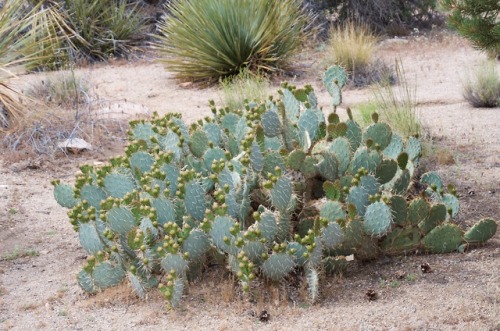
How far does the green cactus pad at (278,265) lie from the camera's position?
388 centimetres

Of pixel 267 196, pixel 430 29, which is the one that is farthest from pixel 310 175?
pixel 430 29

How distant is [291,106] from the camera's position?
16.5ft

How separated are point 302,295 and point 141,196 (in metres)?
1.05

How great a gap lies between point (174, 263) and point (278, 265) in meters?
0.52

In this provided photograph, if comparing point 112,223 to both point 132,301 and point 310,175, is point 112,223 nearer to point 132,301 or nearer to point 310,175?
point 132,301

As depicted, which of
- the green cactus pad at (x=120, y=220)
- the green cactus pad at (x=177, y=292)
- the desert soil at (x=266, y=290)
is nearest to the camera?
the desert soil at (x=266, y=290)

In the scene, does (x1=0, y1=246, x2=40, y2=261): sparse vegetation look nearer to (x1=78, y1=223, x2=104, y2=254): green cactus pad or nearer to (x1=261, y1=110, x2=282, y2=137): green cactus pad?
(x1=78, y1=223, x2=104, y2=254): green cactus pad

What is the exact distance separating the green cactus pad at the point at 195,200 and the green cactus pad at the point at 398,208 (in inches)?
39.8

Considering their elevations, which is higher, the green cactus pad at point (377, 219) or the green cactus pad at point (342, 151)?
the green cactus pad at point (342, 151)

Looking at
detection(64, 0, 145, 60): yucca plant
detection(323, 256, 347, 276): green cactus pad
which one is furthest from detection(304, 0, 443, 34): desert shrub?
detection(323, 256, 347, 276): green cactus pad

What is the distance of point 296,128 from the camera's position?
480cm

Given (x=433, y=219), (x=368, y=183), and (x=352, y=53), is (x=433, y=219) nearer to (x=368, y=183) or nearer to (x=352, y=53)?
(x=368, y=183)

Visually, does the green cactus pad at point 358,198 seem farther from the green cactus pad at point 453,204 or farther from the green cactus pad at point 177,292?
the green cactus pad at point 177,292

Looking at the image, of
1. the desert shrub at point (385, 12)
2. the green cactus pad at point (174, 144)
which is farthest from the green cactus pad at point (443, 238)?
the desert shrub at point (385, 12)
